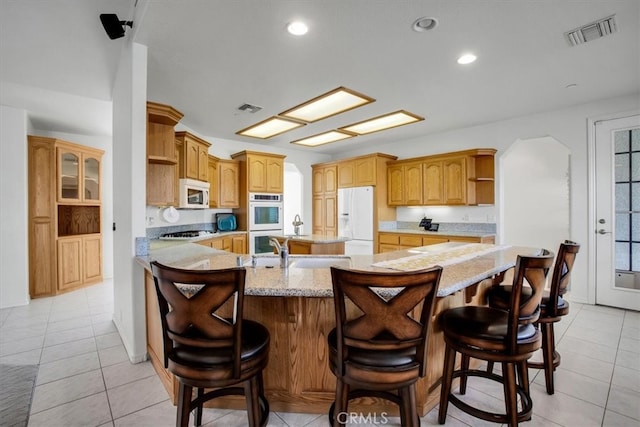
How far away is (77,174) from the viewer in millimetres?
4789

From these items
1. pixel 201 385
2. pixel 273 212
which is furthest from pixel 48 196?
pixel 201 385

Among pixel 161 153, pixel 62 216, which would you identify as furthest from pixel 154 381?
pixel 62 216

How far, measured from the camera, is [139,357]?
97.7 inches

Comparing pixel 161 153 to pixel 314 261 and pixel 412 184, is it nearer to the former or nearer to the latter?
pixel 314 261

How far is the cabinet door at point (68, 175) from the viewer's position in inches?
178

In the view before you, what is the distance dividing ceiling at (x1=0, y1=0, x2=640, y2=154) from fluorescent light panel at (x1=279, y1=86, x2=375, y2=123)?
0.13 m

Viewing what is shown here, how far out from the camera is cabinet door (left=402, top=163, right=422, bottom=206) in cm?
537

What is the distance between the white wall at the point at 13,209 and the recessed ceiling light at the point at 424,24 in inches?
195

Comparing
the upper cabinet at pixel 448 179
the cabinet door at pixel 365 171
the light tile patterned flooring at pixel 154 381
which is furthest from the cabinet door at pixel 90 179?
the upper cabinet at pixel 448 179

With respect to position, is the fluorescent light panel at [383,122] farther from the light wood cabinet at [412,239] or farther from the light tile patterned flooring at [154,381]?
the light tile patterned flooring at [154,381]

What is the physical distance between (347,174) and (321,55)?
361 centimetres

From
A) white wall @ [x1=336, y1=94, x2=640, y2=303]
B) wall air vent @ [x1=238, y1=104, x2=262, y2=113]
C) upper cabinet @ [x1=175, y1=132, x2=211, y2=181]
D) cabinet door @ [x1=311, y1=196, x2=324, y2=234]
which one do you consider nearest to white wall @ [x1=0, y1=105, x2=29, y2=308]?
upper cabinet @ [x1=175, y1=132, x2=211, y2=181]

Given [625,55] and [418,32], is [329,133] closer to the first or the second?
[418,32]

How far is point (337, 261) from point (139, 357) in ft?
5.96
